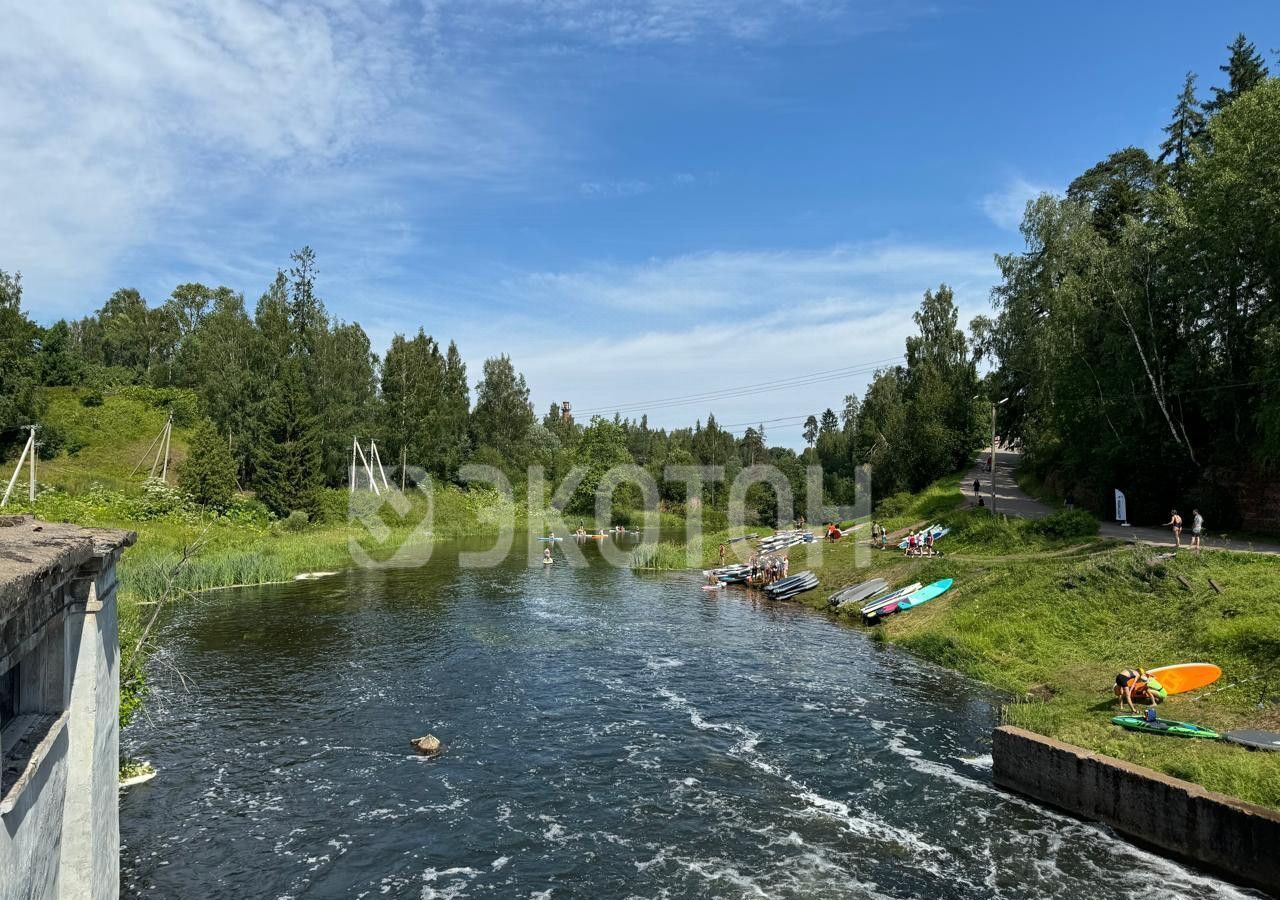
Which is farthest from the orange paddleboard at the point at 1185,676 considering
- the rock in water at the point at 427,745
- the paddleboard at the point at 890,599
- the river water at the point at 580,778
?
the rock in water at the point at 427,745

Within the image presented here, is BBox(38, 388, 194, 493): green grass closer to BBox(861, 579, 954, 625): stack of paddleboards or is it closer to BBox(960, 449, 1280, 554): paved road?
BBox(861, 579, 954, 625): stack of paddleboards

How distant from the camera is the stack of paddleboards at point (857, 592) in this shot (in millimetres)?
37406

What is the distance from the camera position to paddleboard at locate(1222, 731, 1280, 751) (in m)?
14.9

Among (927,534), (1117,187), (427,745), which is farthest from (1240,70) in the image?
(427,745)

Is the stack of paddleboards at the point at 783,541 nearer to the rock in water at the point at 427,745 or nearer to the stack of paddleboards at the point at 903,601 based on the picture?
the stack of paddleboards at the point at 903,601

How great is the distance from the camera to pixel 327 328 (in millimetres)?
82625

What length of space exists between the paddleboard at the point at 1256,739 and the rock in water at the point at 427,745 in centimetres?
1774

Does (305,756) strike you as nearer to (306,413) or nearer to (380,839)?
(380,839)

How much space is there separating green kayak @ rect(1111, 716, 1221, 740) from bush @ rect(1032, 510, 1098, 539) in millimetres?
20186

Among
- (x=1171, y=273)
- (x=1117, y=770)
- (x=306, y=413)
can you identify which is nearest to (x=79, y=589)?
(x=1117, y=770)

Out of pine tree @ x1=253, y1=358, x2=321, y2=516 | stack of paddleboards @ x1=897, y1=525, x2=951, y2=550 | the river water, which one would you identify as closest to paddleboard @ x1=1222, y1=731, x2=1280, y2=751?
the river water

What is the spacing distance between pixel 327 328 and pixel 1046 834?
3272 inches

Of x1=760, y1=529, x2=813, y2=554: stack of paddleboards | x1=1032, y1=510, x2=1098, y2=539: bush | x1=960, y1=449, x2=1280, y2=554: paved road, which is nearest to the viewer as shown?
x1=960, y1=449, x2=1280, y2=554: paved road

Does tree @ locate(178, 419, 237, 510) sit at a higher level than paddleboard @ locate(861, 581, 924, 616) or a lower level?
higher
